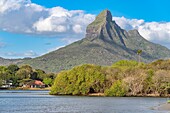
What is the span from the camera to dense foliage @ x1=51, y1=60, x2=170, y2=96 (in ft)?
431

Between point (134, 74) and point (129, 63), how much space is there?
58.2 metres

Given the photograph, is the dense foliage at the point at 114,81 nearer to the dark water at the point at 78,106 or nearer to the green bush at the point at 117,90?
the green bush at the point at 117,90

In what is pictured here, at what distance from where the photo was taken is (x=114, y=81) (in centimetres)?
13750

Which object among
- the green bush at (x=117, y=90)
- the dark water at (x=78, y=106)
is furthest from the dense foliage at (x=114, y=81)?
the dark water at (x=78, y=106)

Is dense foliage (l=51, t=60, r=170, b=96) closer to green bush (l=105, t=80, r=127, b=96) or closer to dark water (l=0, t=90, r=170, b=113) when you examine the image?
green bush (l=105, t=80, r=127, b=96)

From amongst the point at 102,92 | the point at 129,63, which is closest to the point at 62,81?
the point at 102,92

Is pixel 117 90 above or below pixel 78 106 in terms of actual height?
above

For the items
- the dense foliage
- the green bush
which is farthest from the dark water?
the green bush

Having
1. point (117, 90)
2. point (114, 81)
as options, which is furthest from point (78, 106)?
point (114, 81)

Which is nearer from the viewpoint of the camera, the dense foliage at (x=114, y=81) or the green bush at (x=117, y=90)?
the dense foliage at (x=114, y=81)

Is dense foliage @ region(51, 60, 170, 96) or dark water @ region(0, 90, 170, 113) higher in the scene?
dense foliage @ region(51, 60, 170, 96)

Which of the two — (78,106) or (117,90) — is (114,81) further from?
Answer: (78,106)

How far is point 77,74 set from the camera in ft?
453

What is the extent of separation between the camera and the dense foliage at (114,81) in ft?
431
